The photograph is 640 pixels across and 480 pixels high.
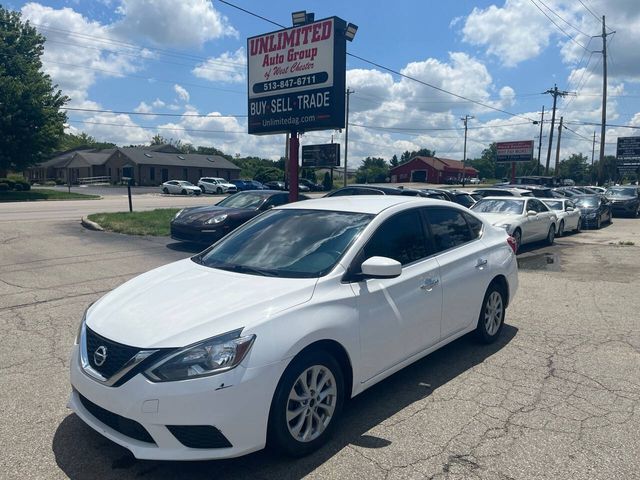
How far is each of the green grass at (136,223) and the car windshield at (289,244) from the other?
10.1 meters

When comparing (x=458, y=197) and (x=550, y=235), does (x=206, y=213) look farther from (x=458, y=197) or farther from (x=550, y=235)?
(x=550, y=235)

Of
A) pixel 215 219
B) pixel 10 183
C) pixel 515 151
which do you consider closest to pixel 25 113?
pixel 10 183

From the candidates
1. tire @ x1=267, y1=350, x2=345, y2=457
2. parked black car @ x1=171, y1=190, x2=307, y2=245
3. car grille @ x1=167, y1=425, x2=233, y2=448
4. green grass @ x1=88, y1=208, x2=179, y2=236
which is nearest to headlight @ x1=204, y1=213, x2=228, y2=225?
parked black car @ x1=171, y1=190, x2=307, y2=245

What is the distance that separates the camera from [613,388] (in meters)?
4.45

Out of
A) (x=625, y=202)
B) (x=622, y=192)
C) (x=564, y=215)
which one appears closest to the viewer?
(x=564, y=215)

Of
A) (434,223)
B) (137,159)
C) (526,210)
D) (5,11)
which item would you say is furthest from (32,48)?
(434,223)

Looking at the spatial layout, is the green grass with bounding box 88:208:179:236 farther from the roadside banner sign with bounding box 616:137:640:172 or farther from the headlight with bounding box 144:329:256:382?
the roadside banner sign with bounding box 616:137:640:172

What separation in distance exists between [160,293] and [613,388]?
385 centimetres

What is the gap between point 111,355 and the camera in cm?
307

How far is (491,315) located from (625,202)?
86.0ft

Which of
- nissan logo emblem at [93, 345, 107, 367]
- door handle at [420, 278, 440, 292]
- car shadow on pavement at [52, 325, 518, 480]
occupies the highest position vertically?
door handle at [420, 278, 440, 292]

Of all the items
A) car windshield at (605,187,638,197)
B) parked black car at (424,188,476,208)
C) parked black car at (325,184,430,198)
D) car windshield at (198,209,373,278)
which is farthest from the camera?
car windshield at (605,187,638,197)

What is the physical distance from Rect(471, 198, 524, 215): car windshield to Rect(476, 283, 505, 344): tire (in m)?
8.84

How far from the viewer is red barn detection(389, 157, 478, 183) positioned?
9019 cm
